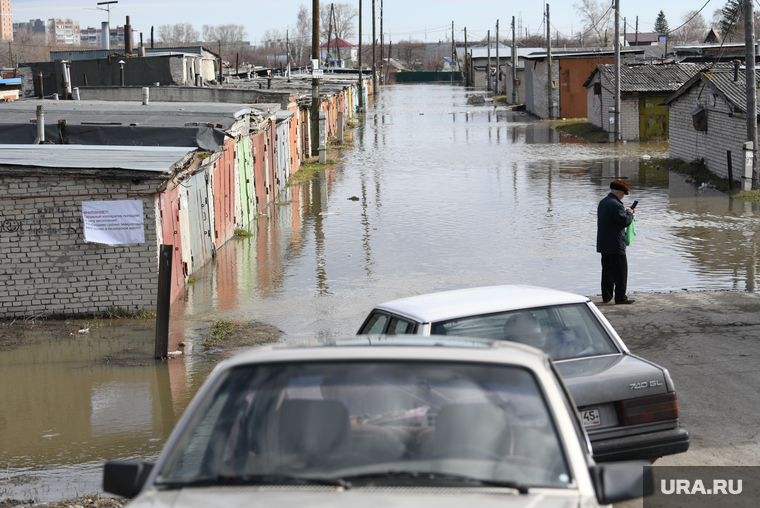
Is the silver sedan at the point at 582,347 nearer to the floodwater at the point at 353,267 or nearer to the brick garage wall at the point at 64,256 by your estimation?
the floodwater at the point at 353,267

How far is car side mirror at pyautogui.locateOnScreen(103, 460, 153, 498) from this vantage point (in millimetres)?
3078

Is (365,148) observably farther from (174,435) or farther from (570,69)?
(174,435)

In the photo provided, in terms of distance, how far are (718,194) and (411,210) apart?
8.53 m

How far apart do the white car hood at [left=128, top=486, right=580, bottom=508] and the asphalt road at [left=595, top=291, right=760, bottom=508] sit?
2.82 metres

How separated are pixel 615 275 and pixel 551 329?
17.6 feet

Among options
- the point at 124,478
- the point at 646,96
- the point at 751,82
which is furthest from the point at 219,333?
the point at 646,96

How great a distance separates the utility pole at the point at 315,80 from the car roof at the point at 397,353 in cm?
2491

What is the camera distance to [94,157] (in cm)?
1153

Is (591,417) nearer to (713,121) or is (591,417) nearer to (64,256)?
(64,256)

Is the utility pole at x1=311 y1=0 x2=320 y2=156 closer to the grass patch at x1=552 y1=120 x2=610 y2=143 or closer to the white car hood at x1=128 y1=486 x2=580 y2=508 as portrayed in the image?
the grass patch at x1=552 y1=120 x2=610 y2=143

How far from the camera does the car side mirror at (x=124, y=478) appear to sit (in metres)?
3.08

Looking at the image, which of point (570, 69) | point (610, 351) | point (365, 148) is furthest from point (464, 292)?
point (570, 69)

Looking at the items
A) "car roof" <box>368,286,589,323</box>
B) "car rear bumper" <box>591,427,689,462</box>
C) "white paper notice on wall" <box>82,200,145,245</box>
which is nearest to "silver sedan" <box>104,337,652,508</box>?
"car rear bumper" <box>591,427,689,462</box>

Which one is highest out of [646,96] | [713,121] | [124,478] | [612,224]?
[646,96]
